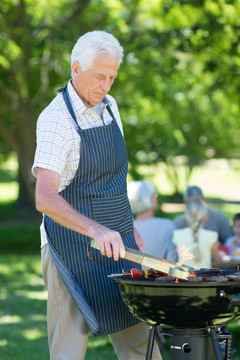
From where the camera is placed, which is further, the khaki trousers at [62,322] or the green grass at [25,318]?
the green grass at [25,318]

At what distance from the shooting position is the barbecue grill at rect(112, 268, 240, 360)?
10.4 feet

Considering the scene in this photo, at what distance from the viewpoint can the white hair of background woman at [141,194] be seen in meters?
6.12

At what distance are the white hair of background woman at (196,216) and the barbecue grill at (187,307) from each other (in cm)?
266

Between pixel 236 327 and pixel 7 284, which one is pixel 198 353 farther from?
pixel 7 284

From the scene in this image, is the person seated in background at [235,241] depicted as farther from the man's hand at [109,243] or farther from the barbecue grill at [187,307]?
the man's hand at [109,243]

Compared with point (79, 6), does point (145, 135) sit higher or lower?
lower

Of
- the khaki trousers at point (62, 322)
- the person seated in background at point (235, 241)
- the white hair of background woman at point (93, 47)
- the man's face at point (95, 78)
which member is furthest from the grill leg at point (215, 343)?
the person seated in background at point (235, 241)

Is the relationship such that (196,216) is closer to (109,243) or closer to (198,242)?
(198,242)

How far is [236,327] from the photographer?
7164mm

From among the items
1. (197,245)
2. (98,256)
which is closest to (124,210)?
(98,256)

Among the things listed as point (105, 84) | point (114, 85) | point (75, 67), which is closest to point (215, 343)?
point (105, 84)

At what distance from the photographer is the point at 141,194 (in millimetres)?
6133

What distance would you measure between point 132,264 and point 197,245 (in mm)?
2498

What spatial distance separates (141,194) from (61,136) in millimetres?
2841
